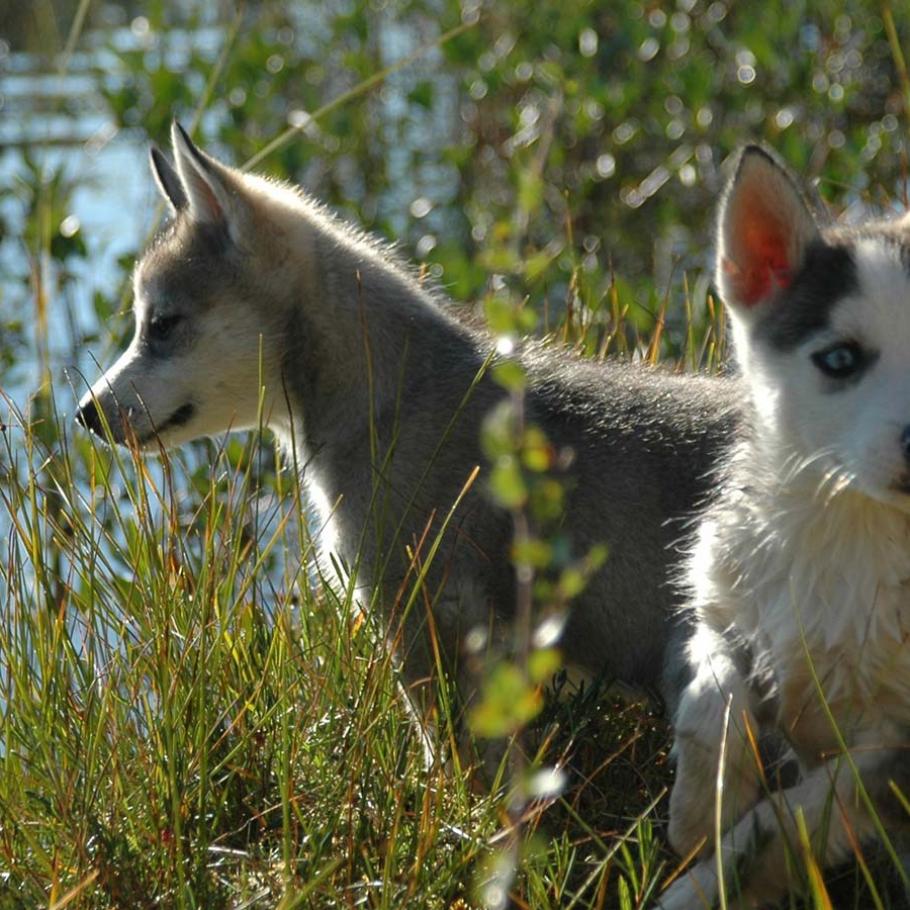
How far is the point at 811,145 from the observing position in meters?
8.45

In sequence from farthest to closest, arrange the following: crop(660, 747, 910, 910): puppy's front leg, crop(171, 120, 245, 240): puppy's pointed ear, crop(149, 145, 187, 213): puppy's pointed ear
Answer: crop(149, 145, 187, 213): puppy's pointed ear → crop(171, 120, 245, 240): puppy's pointed ear → crop(660, 747, 910, 910): puppy's front leg

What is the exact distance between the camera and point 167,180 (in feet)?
17.5

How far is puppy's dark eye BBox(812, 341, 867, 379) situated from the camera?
344 centimetres

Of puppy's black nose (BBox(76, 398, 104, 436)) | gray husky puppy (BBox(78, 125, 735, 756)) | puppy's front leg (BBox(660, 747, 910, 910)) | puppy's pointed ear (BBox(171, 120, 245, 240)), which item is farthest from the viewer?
puppy's pointed ear (BBox(171, 120, 245, 240))

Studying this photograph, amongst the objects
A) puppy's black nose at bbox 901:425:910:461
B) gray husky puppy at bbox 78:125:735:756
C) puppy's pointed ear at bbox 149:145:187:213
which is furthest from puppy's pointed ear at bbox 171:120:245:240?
puppy's black nose at bbox 901:425:910:461

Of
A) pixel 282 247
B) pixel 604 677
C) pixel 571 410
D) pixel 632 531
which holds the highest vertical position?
pixel 282 247

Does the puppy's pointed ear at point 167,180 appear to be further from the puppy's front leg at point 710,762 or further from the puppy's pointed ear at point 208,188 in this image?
the puppy's front leg at point 710,762

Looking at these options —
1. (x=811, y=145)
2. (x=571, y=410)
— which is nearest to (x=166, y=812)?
(x=571, y=410)

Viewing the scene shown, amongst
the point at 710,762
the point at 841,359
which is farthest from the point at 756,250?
the point at 710,762

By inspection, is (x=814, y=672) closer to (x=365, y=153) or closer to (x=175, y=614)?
(x=175, y=614)

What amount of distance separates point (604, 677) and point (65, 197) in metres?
4.19

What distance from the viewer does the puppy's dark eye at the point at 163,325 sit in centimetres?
493

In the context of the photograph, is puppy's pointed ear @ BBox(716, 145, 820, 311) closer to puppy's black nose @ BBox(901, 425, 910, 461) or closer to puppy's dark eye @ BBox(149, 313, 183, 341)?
puppy's black nose @ BBox(901, 425, 910, 461)

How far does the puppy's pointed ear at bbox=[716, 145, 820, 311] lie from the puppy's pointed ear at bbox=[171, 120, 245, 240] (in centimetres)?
167
